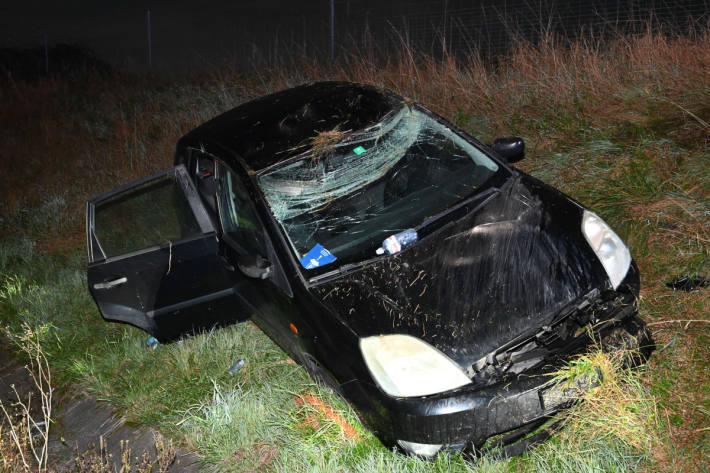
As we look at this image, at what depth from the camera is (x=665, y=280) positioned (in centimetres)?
408

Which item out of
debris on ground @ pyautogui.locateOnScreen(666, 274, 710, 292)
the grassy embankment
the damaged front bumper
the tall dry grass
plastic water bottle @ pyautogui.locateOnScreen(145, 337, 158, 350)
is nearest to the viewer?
the damaged front bumper

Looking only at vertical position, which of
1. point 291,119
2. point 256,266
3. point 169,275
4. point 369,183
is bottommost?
point 169,275

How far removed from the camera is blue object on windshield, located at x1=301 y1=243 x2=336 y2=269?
3.38 meters

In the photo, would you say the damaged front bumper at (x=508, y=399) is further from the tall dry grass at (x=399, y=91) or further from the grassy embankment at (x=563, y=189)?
the tall dry grass at (x=399, y=91)

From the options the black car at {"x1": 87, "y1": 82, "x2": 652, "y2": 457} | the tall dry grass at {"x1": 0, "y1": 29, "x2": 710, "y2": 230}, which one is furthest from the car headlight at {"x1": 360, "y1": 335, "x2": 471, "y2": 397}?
the tall dry grass at {"x1": 0, "y1": 29, "x2": 710, "y2": 230}

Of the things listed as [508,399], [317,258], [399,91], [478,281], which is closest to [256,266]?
[317,258]

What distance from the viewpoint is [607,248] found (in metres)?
3.33

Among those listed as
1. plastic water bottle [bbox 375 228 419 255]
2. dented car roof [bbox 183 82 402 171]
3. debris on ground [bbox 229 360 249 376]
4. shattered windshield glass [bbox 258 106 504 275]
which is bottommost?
debris on ground [bbox 229 360 249 376]

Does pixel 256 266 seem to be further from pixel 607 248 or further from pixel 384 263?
pixel 607 248

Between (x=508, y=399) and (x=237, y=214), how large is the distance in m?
2.13

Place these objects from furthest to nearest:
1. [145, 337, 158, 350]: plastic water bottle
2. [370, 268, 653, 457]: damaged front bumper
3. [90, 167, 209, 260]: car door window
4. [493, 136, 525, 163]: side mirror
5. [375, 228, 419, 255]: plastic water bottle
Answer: [145, 337, 158, 350]: plastic water bottle < [90, 167, 209, 260]: car door window < [493, 136, 525, 163]: side mirror < [375, 228, 419, 255]: plastic water bottle < [370, 268, 653, 457]: damaged front bumper

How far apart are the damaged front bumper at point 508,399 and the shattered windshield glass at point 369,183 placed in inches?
36.3

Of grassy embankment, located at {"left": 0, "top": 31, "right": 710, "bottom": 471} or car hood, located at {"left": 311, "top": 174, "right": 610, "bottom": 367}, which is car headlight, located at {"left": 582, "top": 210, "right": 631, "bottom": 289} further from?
grassy embankment, located at {"left": 0, "top": 31, "right": 710, "bottom": 471}

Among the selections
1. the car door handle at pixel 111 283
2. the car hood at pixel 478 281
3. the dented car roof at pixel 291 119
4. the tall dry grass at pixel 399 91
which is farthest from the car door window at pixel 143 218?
the tall dry grass at pixel 399 91
